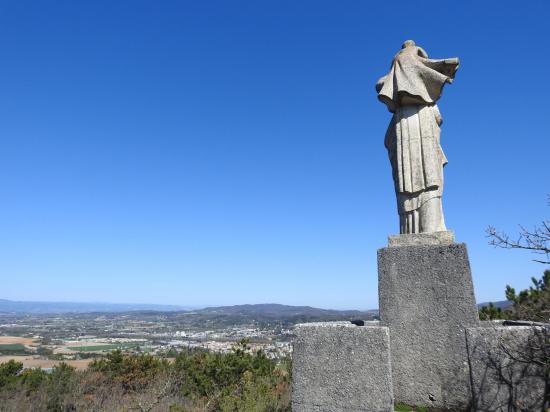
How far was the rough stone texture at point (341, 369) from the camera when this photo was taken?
4.02m

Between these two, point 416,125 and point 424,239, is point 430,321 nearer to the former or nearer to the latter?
point 424,239

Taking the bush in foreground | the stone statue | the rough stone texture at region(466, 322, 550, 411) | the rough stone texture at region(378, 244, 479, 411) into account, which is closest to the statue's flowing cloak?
the stone statue

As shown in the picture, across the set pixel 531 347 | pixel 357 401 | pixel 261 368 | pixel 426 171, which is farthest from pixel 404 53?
pixel 261 368

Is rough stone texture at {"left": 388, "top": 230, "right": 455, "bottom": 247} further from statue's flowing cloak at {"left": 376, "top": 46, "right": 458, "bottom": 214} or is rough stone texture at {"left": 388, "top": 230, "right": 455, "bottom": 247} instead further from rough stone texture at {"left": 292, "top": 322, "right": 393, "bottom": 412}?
rough stone texture at {"left": 292, "top": 322, "right": 393, "bottom": 412}

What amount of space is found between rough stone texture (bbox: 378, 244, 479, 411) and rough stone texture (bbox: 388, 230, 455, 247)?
112 millimetres

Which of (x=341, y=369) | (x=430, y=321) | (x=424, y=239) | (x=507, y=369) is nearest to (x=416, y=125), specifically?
(x=424, y=239)

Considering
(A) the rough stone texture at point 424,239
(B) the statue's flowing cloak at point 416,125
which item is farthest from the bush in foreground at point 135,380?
(B) the statue's flowing cloak at point 416,125

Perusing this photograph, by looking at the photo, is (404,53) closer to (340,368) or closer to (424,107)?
(424,107)

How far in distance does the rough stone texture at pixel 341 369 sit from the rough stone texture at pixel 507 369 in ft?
2.94

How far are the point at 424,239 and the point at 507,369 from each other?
5.19ft

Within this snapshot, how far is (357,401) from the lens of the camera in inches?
159

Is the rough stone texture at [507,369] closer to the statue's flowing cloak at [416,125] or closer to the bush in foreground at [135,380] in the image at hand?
the statue's flowing cloak at [416,125]

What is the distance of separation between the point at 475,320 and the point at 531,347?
0.57 m

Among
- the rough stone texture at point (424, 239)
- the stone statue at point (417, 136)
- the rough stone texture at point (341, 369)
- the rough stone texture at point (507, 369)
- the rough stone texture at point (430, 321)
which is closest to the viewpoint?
the rough stone texture at point (507, 369)
